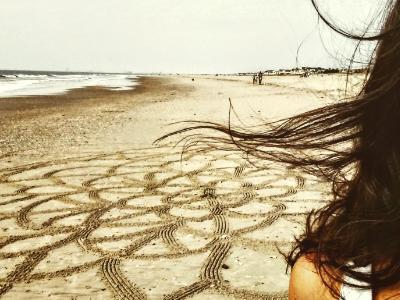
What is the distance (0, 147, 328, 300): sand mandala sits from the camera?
2.76 metres

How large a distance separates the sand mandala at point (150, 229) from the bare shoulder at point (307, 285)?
5.98 feet

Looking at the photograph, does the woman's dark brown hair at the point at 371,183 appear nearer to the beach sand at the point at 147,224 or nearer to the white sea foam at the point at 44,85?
the beach sand at the point at 147,224

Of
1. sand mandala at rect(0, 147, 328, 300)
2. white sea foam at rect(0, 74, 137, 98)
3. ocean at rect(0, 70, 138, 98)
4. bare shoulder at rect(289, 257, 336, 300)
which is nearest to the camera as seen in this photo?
bare shoulder at rect(289, 257, 336, 300)

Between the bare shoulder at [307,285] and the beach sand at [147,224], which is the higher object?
the bare shoulder at [307,285]

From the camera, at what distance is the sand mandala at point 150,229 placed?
2.76 m

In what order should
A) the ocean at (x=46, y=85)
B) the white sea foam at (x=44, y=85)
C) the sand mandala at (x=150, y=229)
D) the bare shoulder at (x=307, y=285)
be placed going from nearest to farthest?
the bare shoulder at (x=307, y=285) < the sand mandala at (x=150, y=229) < the white sea foam at (x=44, y=85) < the ocean at (x=46, y=85)

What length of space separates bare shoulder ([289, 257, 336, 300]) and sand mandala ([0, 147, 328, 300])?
182cm

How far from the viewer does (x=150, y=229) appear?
3.71 m

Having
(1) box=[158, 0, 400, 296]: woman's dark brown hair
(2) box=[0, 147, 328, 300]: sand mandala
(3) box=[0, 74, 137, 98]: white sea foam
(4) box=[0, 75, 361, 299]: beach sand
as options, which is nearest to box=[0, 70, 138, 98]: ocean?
(3) box=[0, 74, 137, 98]: white sea foam

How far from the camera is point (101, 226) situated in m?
3.83

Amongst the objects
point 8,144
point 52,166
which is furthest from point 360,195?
point 8,144

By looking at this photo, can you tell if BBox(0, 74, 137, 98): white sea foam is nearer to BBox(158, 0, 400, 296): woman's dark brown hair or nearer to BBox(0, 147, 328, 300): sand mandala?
BBox(0, 147, 328, 300): sand mandala

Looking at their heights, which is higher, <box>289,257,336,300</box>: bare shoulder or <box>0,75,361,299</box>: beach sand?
<box>289,257,336,300</box>: bare shoulder

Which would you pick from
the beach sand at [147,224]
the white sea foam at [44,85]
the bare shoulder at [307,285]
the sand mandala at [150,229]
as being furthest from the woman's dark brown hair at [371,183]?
the white sea foam at [44,85]
